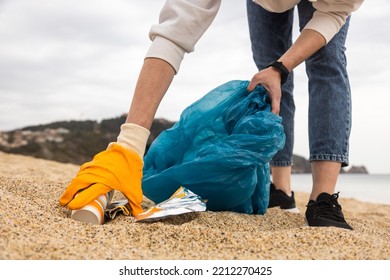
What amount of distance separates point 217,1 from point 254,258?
982 millimetres

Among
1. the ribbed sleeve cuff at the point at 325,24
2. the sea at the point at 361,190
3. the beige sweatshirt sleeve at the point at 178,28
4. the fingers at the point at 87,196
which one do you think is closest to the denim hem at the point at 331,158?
Result: the ribbed sleeve cuff at the point at 325,24

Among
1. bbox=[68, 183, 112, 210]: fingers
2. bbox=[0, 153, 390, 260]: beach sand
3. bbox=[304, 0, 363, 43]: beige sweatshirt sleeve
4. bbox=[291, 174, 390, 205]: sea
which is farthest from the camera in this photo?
bbox=[291, 174, 390, 205]: sea

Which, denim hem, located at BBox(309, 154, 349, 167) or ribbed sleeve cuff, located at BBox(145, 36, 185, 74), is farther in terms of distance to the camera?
denim hem, located at BBox(309, 154, 349, 167)

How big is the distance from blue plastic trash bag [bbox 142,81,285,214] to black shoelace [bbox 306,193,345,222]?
233 millimetres

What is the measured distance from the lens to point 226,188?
5.24ft

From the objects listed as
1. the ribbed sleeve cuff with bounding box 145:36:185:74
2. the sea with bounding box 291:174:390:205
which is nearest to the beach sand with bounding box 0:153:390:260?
the ribbed sleeve cuff with bounding box 145:36:185:74

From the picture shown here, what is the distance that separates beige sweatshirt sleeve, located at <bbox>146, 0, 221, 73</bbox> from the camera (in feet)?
5.07

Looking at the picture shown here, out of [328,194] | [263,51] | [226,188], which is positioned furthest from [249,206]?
[263,51]

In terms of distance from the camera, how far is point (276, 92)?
156 centimetres

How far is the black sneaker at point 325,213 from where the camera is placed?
4.99ft

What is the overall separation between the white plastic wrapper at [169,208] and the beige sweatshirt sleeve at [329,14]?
28.6 inches

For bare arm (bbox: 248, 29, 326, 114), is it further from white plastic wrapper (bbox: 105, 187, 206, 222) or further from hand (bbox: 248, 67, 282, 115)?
white plastic wrapper (bbox: 105, 187, 206, 222)

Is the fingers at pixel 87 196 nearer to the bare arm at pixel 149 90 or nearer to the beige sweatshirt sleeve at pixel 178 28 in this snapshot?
the bare arm at pixel 149 90
